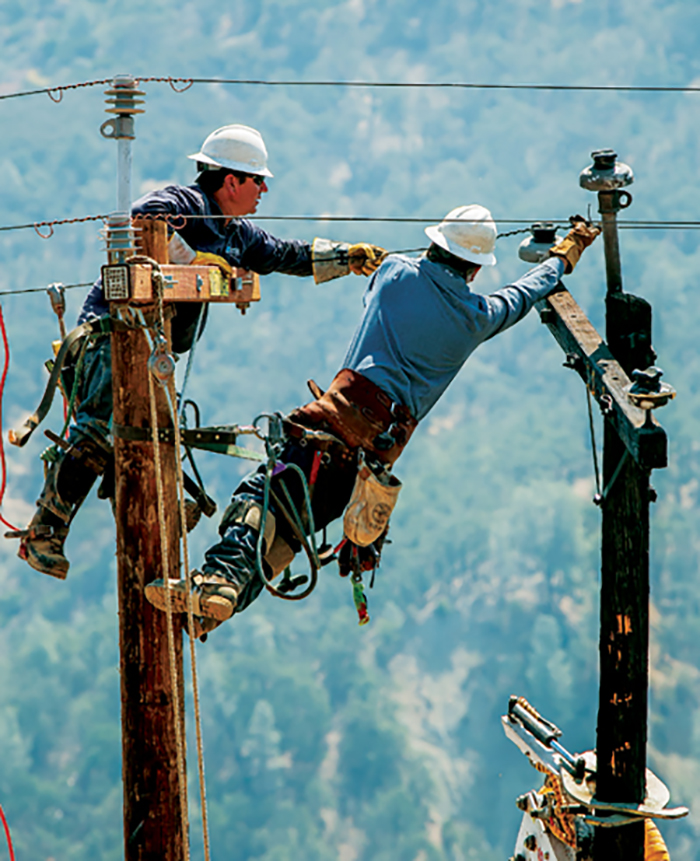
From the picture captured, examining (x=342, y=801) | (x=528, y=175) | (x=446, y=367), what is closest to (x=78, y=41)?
(x=528, y=175)

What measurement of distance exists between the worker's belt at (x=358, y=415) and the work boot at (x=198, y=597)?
109cm

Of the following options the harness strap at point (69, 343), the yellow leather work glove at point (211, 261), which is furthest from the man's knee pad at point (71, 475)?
the yellow leather work glove at point (211, 261)

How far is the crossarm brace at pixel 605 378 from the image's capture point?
6.54 meters

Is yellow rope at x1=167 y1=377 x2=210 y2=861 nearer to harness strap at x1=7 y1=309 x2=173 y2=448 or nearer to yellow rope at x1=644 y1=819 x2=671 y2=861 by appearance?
harness strap at x1=7 y1=309 x2=173 y2=448

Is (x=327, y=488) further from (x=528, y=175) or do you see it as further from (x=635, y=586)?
(x=528, y=175)

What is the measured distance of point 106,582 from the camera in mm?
134500

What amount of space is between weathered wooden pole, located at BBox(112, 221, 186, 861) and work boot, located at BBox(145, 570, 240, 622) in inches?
4.0

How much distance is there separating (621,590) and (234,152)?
3.23 metres

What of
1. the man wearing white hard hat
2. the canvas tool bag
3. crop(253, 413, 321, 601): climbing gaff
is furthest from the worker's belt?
crop(253, 413, 321, 601): climbing gaff

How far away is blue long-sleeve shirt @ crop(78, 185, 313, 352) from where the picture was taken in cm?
700

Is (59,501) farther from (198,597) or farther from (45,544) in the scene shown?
(198,597)

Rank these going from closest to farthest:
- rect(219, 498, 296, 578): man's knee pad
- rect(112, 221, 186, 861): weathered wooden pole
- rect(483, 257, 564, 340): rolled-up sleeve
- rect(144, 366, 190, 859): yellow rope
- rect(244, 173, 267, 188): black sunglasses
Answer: rect(144, 366, 190, 859): yellow rope < rect(112, 221, 186, 861): weathered wooden pole < rect(219, 498, 296, 578): man's knee pad < rect(483, 257, 564, 340): rolled-up sleeve < rect(244, 173, 267, 188): black sunglasses

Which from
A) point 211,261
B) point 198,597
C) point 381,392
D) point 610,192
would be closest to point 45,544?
point 198,597

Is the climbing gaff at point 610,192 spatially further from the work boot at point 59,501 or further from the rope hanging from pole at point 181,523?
the work boot at point 59,501
